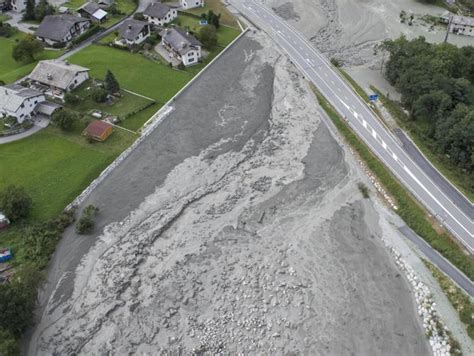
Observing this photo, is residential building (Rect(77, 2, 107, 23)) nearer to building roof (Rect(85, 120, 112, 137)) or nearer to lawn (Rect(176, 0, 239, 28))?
lawn (Rect(176, 0, 239, 28))

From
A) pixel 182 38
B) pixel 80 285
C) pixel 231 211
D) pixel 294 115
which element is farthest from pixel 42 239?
pixel 182 38

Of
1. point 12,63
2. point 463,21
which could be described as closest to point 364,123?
point 463,21

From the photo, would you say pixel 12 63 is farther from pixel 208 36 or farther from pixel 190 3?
pixel 190 3

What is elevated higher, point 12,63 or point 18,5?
point 18,5

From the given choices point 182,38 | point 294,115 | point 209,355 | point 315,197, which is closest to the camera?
point 209,355

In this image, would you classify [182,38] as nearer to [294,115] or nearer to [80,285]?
[294,115]

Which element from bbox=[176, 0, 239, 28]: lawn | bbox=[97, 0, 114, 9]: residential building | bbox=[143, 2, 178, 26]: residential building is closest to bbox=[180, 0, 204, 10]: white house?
bbox=[176, 0, 239, 28]: lawn
